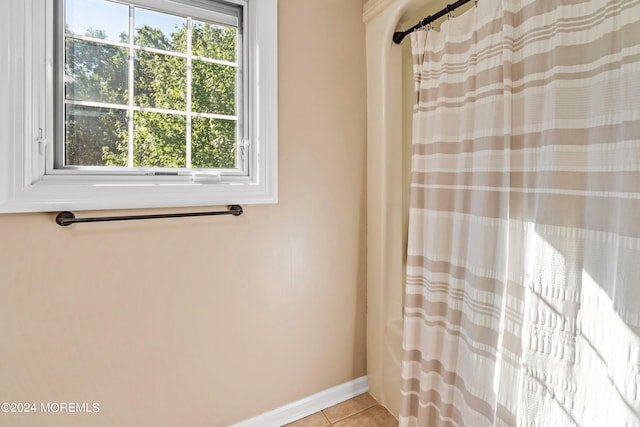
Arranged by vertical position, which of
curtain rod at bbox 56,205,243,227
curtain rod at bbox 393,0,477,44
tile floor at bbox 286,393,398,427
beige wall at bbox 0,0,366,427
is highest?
curtain rod at bbox 393,0,477,44

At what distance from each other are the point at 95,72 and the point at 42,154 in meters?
0.38

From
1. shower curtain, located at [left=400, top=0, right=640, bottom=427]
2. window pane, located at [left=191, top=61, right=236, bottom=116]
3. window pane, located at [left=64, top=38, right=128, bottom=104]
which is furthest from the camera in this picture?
window pane, located at [left=191, top=61, right=236, bottom=116]

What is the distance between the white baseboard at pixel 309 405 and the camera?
1467 mm

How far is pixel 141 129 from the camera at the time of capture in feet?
4.14

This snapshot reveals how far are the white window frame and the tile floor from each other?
115cm

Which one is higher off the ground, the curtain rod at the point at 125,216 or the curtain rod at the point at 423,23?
the curtain rod at the point at 423,23

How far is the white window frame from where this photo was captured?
979 mm

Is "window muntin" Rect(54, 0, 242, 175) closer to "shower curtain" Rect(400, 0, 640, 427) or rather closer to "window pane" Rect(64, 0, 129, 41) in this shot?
"window pane" Rect(64, 0, 129, 41)

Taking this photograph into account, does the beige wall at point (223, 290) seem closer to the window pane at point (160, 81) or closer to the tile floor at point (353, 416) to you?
the tile floor at point (353, 416)

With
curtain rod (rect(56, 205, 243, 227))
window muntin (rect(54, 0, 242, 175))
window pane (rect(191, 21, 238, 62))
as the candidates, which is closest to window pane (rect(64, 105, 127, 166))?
window muntin (rect(54, 0, 242, 175))

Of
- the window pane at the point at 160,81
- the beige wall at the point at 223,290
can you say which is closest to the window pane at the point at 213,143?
the window pane at the point at 160,81

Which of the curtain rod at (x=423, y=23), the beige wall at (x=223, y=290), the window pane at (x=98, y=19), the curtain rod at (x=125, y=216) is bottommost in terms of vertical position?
the beige wall at (x=223, y=290)

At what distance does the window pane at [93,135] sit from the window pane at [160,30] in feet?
1.09

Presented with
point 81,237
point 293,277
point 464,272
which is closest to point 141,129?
point 81,237
